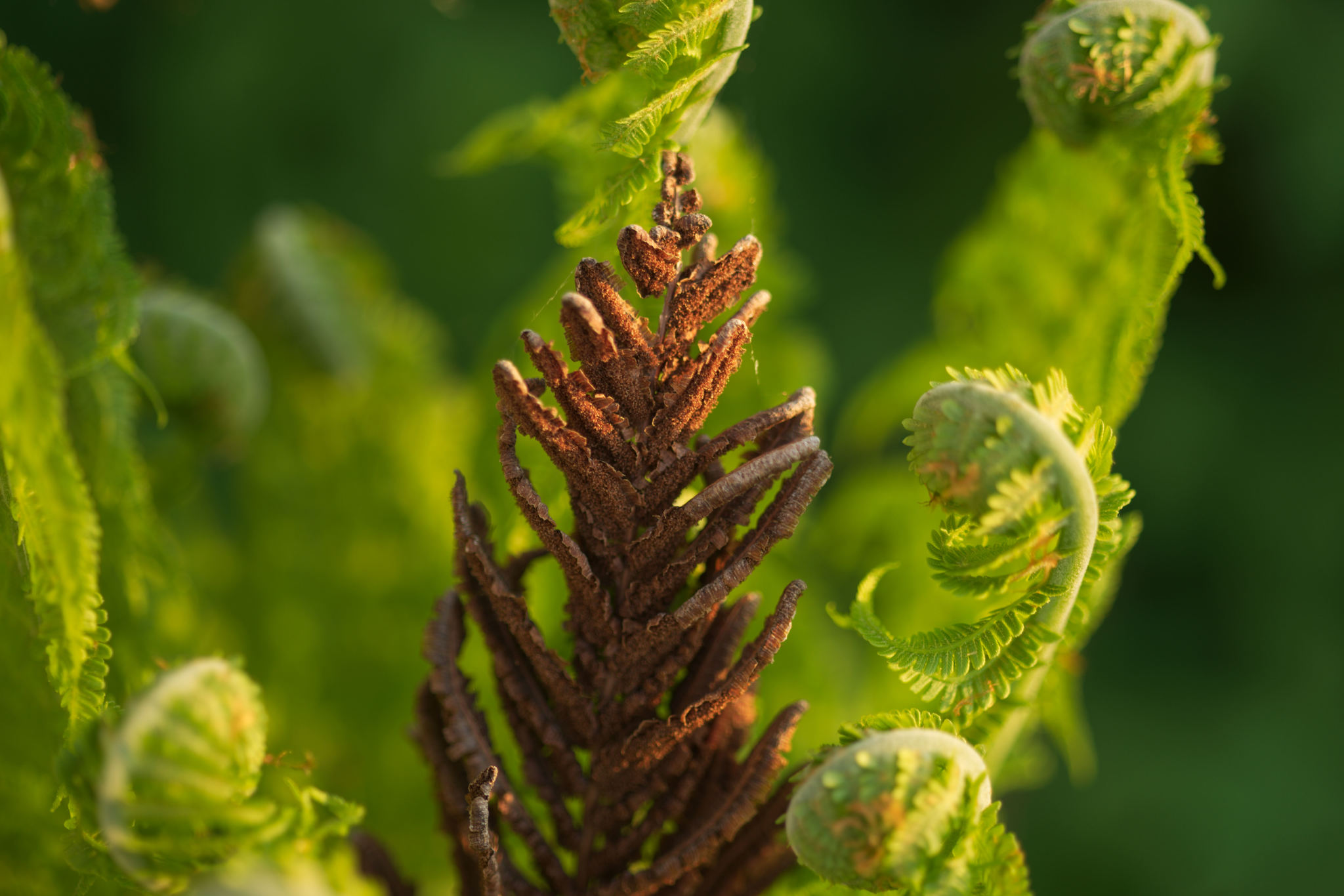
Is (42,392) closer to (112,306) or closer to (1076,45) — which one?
(112,306)

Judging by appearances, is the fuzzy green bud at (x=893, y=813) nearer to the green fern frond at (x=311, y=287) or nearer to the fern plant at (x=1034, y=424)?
the fern plant at (x=1034, y=424)

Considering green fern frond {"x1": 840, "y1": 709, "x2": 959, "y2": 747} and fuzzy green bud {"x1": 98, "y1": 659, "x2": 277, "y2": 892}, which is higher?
fuzzy green bud {"x1": 98, "y1": 659, "x2": 277, "y2": 892}

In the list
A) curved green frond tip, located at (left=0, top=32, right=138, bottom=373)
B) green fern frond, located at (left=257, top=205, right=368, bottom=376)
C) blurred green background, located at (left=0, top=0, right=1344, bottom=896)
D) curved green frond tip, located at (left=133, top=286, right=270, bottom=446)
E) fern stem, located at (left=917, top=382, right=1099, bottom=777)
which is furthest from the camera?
blurred green background, located at (left=0, top=0, right=1344, bottom=896)

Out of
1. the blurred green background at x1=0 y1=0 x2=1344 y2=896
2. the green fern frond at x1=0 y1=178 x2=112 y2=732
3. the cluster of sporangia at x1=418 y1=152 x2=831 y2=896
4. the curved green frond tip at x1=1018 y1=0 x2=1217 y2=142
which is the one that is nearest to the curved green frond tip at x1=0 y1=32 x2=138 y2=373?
the green fern frond at x1=0 y1=178 x2=112 y2=732

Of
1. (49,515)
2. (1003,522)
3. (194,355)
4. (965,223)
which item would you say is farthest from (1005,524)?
(965,223)

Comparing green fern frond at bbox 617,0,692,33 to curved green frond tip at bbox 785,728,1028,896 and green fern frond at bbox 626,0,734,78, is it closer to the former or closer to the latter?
green fern frond at bbox 626,0,734,78

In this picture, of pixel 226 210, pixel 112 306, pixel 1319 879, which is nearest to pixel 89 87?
pixel 226 210
